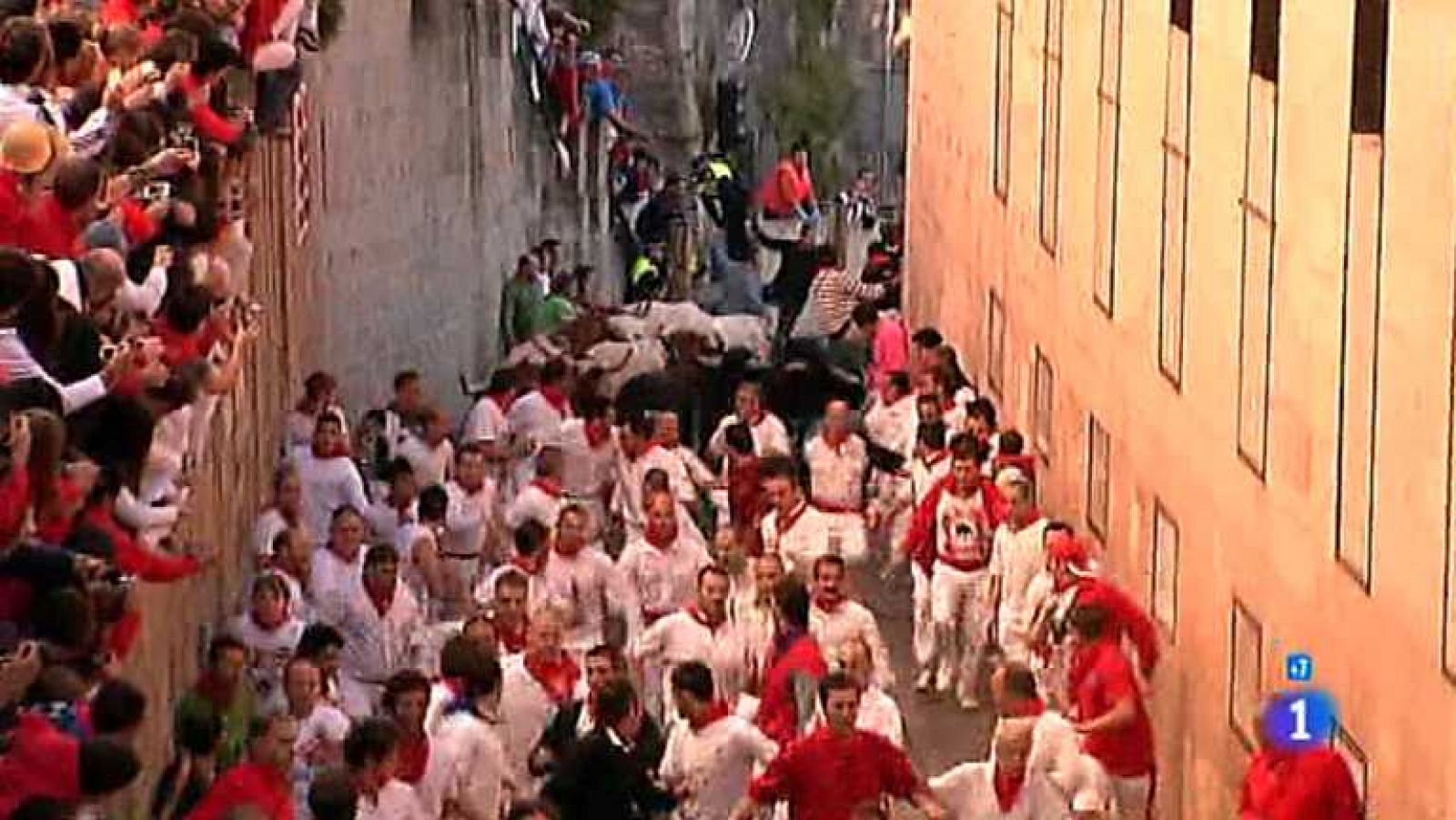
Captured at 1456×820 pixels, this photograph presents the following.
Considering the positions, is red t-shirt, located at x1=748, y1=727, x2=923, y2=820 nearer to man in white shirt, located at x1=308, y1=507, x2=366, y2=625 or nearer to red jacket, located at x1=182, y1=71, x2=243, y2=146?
red jacket, located at x1=182, y1=71, x2=243, y2=146

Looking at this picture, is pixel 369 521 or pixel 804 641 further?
pixel 369 521

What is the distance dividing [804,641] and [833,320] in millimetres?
17321

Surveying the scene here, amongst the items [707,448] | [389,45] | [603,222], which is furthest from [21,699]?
[603,222]

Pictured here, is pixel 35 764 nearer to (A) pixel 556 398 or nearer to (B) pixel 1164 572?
(B) pixel 1164 572

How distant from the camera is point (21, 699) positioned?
44.4ft

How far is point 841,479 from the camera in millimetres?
26891

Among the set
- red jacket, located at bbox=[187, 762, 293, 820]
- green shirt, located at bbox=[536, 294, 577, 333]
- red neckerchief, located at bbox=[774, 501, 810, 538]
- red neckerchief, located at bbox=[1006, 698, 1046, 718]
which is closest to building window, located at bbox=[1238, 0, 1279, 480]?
red neckerchief, located at bbox=[1006, 698, 1046, 718]

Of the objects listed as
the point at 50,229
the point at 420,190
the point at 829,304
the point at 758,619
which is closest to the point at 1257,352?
the point at 758,619

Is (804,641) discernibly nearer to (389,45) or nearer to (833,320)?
(389,45)

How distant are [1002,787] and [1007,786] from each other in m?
0.02

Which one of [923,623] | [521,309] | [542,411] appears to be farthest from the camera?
[521,309]

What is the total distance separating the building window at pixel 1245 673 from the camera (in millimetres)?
20547

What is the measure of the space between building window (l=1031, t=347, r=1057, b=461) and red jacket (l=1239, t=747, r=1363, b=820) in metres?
11.5

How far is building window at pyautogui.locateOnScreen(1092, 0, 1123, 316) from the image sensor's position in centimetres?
2652
